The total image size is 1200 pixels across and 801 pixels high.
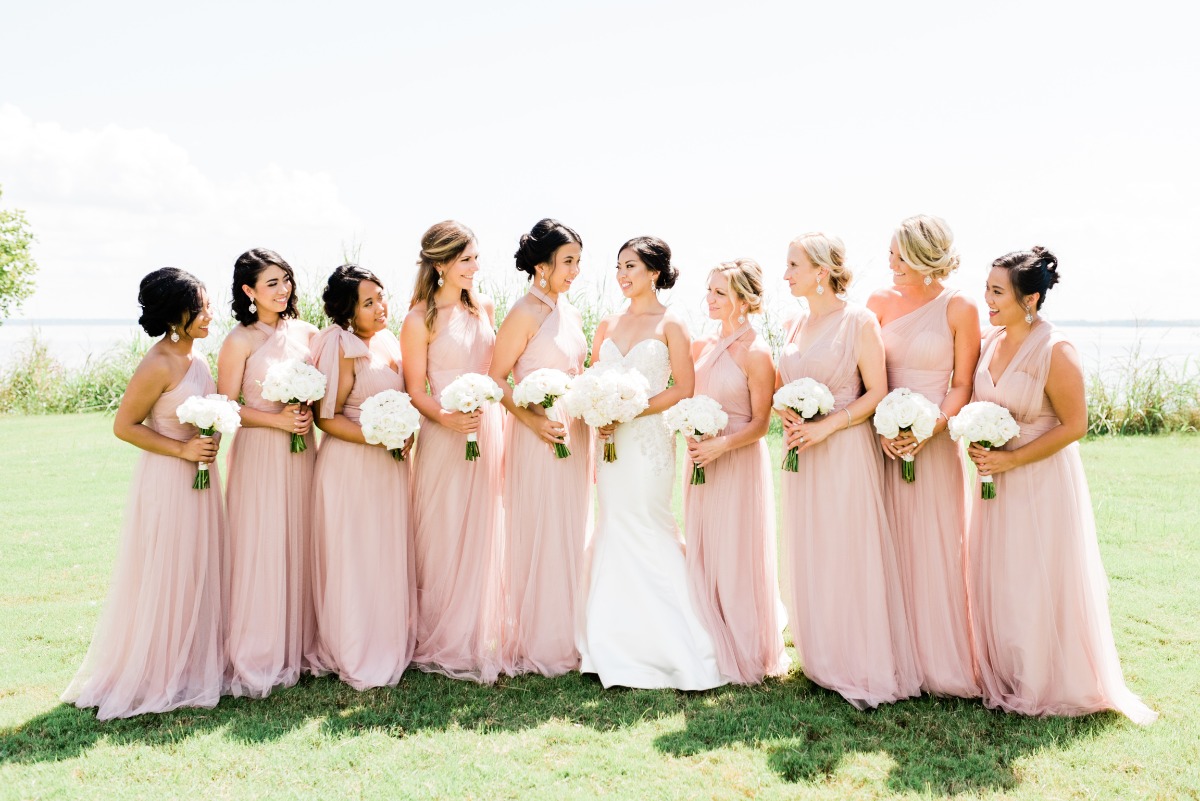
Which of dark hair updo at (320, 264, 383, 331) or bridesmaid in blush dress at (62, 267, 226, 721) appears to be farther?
dark hair updo at (320, 264, 383, 331)

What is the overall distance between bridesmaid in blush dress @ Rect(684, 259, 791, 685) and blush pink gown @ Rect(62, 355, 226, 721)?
3.32m

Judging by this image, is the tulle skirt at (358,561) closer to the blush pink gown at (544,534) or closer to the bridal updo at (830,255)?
the blush pink gown at (544,534)

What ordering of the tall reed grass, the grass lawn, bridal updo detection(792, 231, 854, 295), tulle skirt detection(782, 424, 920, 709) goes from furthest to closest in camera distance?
the tall reed grass → bridal updo detection(792, 231, 854, 295) → tulle skirt detection(782, 424, 920, 709) → the grass lawn

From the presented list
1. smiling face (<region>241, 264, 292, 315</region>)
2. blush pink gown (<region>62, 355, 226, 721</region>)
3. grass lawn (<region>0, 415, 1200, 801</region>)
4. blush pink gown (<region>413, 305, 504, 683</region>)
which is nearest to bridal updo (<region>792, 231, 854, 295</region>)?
blush pink gown (<region>413, 305, 504, 683</region>)

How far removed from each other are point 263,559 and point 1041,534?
16.6ft

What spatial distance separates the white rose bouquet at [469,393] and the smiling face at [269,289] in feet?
4.29

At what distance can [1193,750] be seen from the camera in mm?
5078

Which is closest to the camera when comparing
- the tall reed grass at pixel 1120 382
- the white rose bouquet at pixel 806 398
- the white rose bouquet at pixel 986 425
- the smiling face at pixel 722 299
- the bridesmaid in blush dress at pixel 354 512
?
the white rose bouquet at pixel 986 425

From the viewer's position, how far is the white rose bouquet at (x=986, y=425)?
537cm

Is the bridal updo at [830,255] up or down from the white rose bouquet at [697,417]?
up

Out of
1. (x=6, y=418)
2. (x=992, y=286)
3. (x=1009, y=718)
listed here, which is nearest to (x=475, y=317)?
(x=992, y=286)

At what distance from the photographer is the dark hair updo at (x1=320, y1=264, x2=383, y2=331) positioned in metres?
6.35

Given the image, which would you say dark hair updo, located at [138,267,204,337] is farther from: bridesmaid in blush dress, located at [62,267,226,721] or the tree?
the tree

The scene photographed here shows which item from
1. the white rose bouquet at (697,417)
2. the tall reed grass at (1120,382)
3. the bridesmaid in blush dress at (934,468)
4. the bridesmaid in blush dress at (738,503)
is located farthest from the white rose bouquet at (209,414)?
the tall reed grass at (1120,382)
